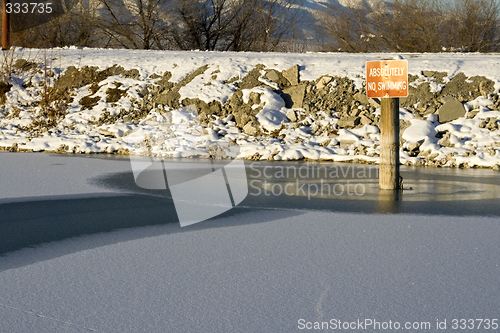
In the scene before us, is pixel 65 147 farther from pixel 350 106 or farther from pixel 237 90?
pixel 350 106

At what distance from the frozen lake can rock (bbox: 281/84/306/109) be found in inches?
348

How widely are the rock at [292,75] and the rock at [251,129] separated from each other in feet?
8.49

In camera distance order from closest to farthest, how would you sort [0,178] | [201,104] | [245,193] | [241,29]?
[245,193]
[0,178]
[201,104]
[241,29]

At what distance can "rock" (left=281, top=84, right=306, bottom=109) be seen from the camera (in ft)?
57.5

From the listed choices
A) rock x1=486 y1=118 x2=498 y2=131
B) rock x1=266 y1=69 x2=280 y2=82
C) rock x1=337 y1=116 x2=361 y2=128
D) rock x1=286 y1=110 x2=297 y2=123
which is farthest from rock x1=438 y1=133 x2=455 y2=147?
rock x1=266 y1=69 x2=280 y2=82

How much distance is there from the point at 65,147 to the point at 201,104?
4.47 m

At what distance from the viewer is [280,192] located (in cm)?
884

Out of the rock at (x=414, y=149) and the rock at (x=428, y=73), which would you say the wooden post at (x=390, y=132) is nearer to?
the rock at (x=414, y=149)

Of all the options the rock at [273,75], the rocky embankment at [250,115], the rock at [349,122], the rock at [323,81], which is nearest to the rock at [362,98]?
the rocky embankment at [250,115]

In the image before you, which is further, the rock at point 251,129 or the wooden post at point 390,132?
the rock at point 251,129

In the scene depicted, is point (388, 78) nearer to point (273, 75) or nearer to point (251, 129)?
point (251, 129)

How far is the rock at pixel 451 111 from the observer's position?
51.1 ft

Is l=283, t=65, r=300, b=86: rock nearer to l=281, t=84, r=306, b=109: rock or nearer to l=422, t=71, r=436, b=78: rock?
l=281, t=84, r=306, b=109: rock

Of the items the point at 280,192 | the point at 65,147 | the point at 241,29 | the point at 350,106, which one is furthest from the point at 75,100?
the point at 241,29
